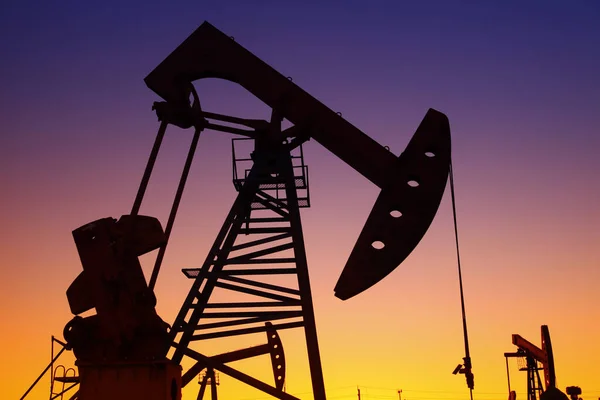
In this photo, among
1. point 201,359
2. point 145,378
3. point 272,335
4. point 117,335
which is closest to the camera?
point 145,378

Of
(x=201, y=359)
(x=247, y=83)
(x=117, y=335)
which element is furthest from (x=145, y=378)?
(x=247, y=83)

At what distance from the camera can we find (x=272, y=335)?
20578mm

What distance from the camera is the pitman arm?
39.0 feet

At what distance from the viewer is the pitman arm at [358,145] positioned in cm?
1188

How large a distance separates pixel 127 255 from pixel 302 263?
2.93 m

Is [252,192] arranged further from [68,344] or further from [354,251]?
[68,344]

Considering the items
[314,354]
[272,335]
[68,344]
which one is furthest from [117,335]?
[272,335]

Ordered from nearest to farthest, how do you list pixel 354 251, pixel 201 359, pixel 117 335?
pixel 117 335 < pixel 354 251 < pixel 201 359

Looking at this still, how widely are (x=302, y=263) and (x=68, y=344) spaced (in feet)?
12.8

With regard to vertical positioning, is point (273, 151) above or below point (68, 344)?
above

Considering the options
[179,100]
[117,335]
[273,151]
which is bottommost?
[117,335]

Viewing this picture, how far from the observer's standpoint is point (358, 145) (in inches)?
515

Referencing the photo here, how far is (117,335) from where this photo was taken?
11.1 meters

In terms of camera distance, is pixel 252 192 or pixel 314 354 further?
pixel 252 192
